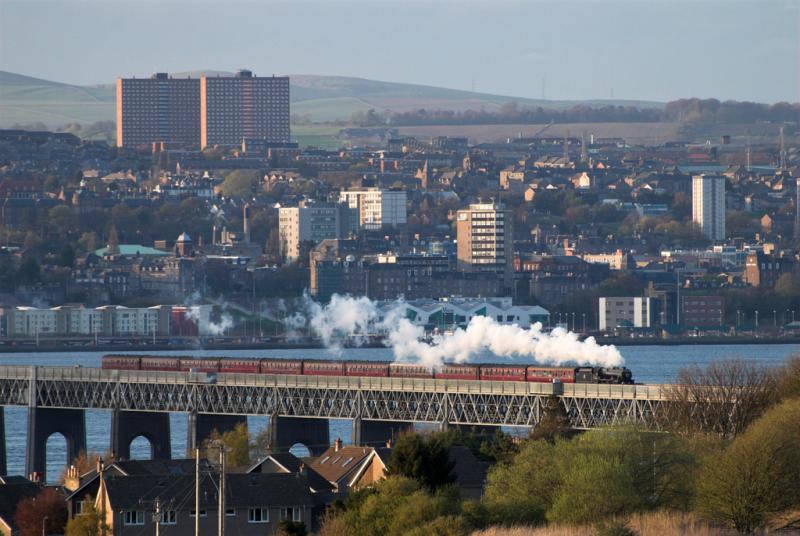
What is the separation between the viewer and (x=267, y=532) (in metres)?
41.3

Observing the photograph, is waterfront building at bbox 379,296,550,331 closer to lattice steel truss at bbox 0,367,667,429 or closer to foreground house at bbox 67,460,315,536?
lattice steel truss at bbox 0,367,667,429

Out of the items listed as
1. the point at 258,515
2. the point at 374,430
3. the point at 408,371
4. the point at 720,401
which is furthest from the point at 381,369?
the point at 258,515

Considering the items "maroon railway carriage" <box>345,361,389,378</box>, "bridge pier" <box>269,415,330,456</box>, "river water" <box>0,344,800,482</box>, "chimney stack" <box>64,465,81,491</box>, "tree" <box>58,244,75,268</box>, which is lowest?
"river water" <box>0,344,800,482</box>

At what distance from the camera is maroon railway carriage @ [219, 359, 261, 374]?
67.7 m

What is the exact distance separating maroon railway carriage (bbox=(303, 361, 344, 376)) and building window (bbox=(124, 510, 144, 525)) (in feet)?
80.5

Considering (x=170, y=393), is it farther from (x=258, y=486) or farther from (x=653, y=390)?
(x=258, y=486)

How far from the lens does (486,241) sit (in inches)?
7215

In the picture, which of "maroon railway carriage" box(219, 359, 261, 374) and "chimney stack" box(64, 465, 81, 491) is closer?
"chimney stack" box(64, 465, 81, 491)

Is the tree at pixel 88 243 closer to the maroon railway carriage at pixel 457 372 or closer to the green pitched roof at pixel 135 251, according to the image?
the green pitched roof at pixel 135 251

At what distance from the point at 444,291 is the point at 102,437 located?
9620 cm

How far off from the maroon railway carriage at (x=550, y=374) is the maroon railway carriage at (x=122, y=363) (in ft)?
51.7

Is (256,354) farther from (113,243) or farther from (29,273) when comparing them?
(113,243)

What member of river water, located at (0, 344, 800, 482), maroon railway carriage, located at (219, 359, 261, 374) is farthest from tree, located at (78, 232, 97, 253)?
maroon railway carriage, located at (219, 359, 261, 374)

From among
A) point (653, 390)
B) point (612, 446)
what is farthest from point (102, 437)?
point (612, 446)
